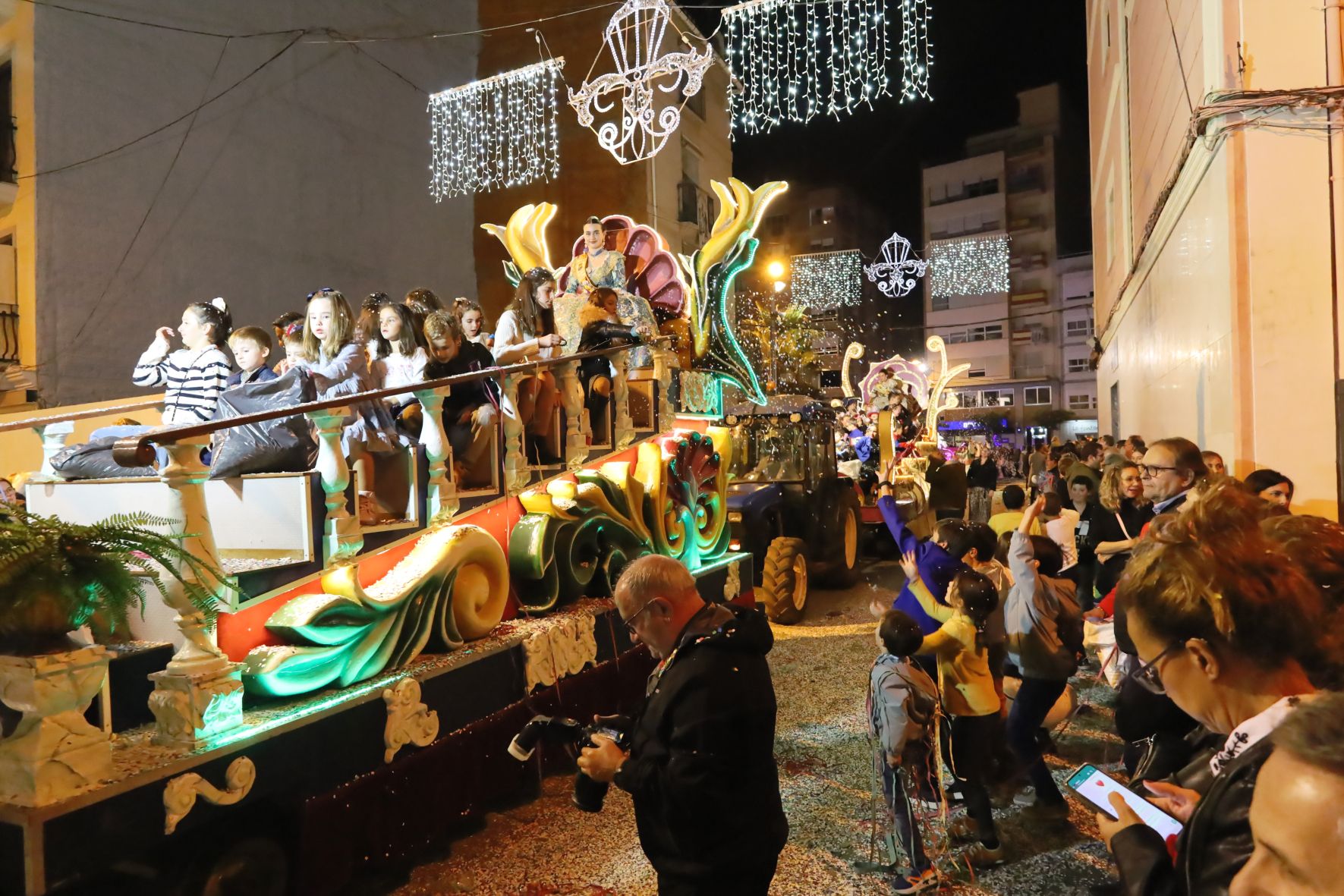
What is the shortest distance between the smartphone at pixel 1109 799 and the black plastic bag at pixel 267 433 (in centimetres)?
344

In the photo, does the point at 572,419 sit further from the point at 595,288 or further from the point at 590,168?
the point at 590,168

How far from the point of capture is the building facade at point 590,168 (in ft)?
43.2

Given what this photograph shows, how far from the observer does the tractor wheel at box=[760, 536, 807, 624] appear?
27.7ft

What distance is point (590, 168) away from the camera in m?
14.9

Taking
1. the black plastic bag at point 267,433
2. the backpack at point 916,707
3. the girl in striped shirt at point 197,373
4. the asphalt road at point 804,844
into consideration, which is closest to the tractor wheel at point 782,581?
the asphalt road at point 804,844

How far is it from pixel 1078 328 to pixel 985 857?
38.9 metres

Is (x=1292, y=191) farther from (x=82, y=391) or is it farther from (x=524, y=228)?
(x=82, y=391)

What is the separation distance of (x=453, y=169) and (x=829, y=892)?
36.0ft

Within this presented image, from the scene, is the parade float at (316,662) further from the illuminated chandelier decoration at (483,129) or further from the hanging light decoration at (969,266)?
the hanging light decoration at (969,266)

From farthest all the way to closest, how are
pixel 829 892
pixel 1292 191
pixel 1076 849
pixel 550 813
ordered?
pixel 1292 191 < pixel 550 813 < pixel 1076 849 < pixel 829 892

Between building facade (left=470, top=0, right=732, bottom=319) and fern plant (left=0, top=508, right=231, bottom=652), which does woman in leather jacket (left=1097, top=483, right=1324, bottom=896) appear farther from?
building facade (left=470, top=0, right=732, bottom=319)

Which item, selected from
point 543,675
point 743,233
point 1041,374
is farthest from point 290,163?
point 1041,374

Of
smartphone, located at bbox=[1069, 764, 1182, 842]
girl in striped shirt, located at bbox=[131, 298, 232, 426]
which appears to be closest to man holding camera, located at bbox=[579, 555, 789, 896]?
smartphone, located at bbox=[1069, 764, 1182, 842]

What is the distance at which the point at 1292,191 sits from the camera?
553 cm
